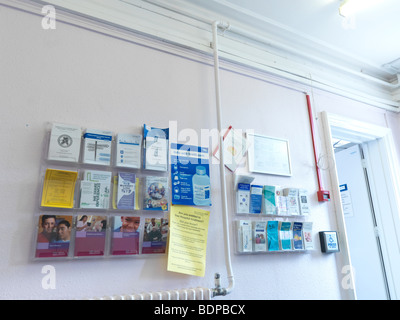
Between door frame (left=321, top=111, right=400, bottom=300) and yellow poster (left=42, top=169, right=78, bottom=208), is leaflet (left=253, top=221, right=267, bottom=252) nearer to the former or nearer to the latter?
door frame (left=321, top=111, right=400, bottom=300)

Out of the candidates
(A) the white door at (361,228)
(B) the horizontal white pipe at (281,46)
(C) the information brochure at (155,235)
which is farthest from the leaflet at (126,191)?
(A) the white door at (361,228)

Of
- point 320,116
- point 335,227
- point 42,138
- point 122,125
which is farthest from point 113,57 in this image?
point 335,227

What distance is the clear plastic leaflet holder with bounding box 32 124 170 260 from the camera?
3.56 feet

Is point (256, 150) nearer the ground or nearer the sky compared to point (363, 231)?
nearer the sky

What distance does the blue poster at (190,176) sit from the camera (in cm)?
134

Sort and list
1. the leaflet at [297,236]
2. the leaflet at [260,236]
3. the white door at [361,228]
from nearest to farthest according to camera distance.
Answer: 1. the leaflet at [260,236]
2. the leaflet at [297,236]
3. the white door at [361,228]

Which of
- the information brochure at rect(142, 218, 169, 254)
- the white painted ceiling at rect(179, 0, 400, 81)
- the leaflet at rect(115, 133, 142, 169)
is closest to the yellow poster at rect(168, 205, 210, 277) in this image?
the information brochure at rect(142, 218, 169, 254)

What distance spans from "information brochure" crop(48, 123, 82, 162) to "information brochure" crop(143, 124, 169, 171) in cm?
27

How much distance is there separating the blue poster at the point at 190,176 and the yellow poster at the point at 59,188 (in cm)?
41

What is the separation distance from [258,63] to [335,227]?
1.04 m

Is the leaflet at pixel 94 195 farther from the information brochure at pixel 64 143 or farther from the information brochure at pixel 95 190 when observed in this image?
the information brochure at pixel 64 143
